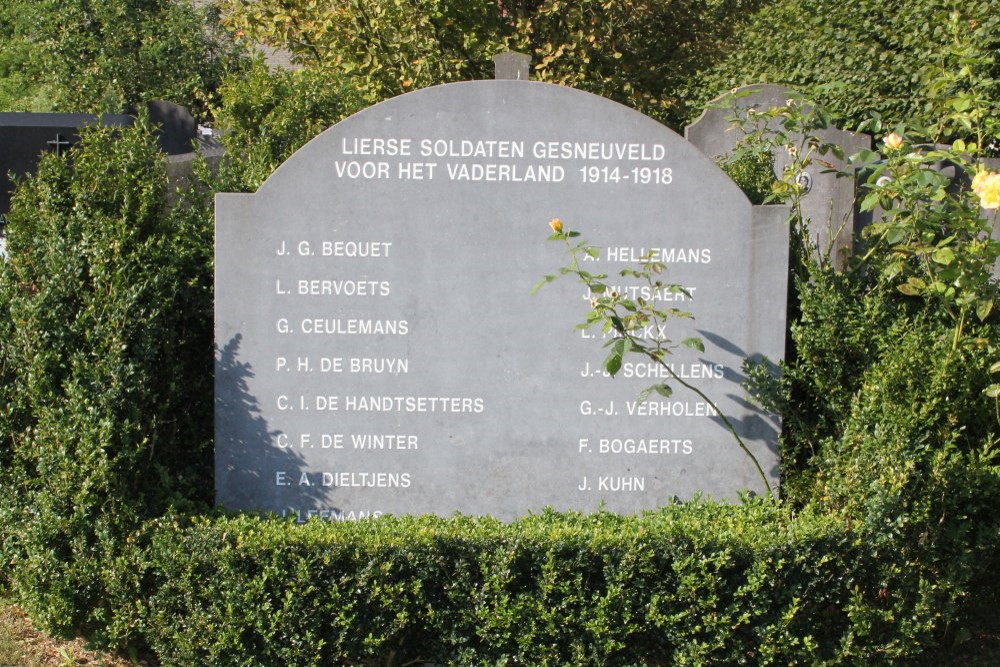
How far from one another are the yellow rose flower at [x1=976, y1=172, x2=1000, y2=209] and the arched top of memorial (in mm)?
A: 1118

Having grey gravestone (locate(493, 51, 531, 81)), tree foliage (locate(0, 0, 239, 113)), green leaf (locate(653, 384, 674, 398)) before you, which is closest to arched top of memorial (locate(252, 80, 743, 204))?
grey gravestone (locate(493, 51, 531, 81))

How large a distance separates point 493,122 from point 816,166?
359 cm

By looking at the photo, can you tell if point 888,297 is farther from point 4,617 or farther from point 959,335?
point 4,617

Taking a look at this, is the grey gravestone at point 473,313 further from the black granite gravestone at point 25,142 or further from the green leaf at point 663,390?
the black granite gravestone at point 25,142

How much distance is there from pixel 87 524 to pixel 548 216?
2321 mm

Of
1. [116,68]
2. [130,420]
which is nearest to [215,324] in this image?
[130,420]

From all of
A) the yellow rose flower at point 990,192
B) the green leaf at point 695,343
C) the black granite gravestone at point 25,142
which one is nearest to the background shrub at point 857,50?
the yellow rose flower at point 990,192

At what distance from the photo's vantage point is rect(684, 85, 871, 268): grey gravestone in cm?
687

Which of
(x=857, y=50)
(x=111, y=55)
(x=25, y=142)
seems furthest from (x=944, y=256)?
(x=111, y=55)

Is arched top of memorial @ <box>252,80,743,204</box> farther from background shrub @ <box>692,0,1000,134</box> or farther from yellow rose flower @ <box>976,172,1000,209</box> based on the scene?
background shrub @ <box>692,0,1000,134</box>

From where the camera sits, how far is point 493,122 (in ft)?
14.9

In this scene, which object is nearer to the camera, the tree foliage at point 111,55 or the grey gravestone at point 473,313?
the grey gravestone at point 473,313

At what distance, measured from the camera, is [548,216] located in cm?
457

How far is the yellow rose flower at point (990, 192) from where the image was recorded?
409 cm
